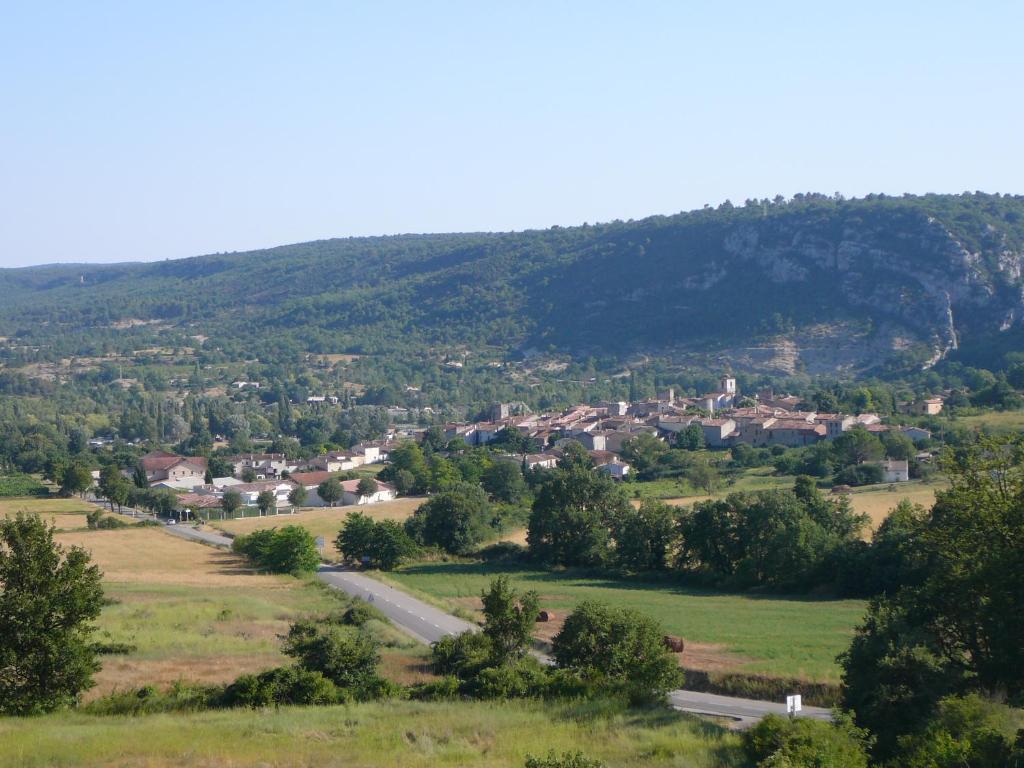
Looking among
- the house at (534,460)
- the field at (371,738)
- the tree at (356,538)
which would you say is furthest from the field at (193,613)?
the house at (534,460)

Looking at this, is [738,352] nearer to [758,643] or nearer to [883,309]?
[883,309]

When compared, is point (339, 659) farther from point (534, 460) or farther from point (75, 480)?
point (534, 460)

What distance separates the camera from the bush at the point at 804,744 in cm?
1327

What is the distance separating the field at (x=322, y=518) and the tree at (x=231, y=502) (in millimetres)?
1124

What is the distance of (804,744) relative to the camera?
546 inches

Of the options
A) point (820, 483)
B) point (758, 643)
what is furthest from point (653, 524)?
point (820, 483)

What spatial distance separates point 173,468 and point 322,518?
19751 millimetres

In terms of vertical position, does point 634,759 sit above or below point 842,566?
above

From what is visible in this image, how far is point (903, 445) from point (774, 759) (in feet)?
167

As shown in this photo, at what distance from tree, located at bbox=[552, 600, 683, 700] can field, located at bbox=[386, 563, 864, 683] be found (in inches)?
97.2

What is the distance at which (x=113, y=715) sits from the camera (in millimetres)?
17953

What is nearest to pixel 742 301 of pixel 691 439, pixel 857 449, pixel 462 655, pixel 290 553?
pixel 691 439

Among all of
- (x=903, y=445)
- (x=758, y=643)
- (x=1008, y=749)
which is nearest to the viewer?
(x=1008, y=749)

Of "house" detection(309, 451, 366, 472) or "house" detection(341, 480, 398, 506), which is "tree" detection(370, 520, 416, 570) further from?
"house" detection(309, 451, 366, 472)
